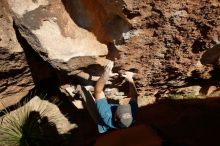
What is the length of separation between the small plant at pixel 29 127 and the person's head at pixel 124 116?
5.69ft

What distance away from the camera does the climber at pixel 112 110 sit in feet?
13.9

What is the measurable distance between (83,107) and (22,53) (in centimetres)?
140

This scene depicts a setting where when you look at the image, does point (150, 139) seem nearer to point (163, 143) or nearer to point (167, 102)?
point (163, 143)

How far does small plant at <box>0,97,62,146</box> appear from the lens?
5496 mm

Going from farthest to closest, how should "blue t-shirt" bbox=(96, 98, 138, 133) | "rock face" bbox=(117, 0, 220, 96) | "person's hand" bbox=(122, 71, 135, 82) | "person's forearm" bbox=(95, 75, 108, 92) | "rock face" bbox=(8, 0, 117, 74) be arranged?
1. "person's hand" bbox=(122, 71, 135, 82)
2. "person's forearm" bbox=(95, 75, 108, 92)
3. "blue t-shirt" bbox=(96, 98, 138, 133)
4. "rock face" bbox=(8, 0, 117, 74)
5. "rock face" bbox=(117, 0, 220, 96)

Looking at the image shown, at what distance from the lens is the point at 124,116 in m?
4.22

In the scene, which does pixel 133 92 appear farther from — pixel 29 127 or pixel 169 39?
pixel 29 127

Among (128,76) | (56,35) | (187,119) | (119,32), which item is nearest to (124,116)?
(128,76)

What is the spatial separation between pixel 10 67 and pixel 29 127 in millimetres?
1205

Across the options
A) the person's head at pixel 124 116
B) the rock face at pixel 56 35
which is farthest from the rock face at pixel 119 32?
the person's head at pixel 124 116

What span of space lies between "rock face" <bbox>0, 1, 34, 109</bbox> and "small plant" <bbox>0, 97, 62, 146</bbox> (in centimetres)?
31

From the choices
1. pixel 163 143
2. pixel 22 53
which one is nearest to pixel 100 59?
pixel 22 53

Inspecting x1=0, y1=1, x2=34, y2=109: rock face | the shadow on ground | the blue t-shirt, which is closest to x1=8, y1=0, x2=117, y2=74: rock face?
x1=0, y1=1, x2=34, y2=109: rock face

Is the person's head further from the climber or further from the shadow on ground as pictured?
the shadow on ground
